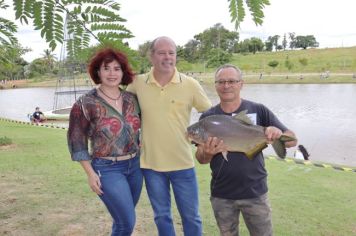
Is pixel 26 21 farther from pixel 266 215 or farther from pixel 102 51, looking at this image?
pixel 266 215

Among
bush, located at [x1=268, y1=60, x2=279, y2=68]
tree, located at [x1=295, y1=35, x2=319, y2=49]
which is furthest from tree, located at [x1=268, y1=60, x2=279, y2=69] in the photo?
tree, located at [x1=295, y1=35, x2=319, y2=49]

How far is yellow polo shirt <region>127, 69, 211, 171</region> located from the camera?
3086 mm

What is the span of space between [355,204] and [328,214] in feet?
2.84

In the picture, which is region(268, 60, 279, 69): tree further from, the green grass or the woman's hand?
the woman's hand

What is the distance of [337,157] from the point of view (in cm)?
1327

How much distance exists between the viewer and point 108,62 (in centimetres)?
280

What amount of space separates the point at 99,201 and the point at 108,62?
3243mm

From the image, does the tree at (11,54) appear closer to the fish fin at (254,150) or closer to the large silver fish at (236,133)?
the large silver fish at (236,133)

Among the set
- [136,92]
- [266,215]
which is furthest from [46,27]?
[266,215]

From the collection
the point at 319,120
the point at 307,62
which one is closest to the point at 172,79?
the point at 319,120

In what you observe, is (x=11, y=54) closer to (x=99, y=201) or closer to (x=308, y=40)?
(x=99, y=201)

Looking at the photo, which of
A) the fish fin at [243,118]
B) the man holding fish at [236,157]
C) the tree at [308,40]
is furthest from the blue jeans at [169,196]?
the tree at [308,40]

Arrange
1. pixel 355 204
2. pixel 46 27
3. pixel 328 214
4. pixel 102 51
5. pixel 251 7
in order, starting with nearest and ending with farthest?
pixel 251 7, pixel 46 27, pixel 102 51, pixel 328 214, pixel 355 204

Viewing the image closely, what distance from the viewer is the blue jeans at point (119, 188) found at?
Answer: 2.92 meters
